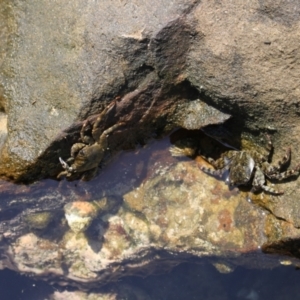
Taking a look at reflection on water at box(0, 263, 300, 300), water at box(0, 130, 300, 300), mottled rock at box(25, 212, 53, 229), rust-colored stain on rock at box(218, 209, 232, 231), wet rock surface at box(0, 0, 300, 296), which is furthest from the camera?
reflection on water at box(0, 263, 300, 300)

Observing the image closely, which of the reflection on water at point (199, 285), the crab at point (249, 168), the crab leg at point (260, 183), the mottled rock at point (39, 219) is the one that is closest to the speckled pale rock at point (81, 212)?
the mottled rock at point (39, 219)

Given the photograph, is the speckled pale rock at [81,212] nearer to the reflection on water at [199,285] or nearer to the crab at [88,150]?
the crab at [88,150]

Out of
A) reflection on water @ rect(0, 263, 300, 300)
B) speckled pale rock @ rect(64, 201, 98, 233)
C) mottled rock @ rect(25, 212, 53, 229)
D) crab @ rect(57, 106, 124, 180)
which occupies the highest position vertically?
crab @ rect(57, 106, 124, 180)

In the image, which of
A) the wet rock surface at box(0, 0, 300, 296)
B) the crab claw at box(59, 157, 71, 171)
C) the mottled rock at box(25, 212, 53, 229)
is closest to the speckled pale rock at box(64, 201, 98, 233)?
the wet rock surface at box(0, 0, 300, 296)

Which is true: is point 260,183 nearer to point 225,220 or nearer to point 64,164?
point 225,220

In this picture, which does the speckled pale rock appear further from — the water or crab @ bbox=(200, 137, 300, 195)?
crab @ bbox=(200, 137, 300, 195)

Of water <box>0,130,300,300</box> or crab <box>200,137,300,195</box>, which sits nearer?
crab <box>200,137,300,195</box>
